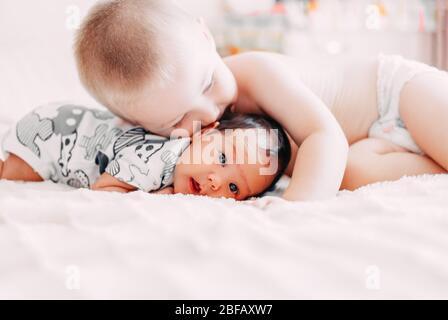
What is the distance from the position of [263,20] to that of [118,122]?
160 cm

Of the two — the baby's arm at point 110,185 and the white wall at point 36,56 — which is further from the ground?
the white wall at point 36,56

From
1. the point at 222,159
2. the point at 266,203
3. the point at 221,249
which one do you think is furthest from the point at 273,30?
the point at 221,249

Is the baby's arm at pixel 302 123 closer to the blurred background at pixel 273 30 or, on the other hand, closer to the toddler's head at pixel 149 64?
the toddler's head at pixel 149 64

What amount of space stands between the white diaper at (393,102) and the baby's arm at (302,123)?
201 mm

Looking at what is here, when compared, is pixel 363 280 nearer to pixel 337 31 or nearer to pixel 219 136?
pixel 219 136

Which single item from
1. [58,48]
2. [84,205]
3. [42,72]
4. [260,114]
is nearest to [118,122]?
[260,114]

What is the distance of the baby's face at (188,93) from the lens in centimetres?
94

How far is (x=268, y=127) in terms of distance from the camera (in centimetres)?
104

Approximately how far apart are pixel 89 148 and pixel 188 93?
10.6 inches

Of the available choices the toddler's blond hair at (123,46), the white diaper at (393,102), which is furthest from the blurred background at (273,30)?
the white diaper at (393,102)

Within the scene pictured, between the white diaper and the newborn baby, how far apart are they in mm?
257

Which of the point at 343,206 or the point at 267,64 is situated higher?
the point at 267,64

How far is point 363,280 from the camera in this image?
52 cm

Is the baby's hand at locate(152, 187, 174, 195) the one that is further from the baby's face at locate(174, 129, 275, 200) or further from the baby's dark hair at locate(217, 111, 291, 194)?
the baby's dark hair at locate(217, 111, 291, 194)
